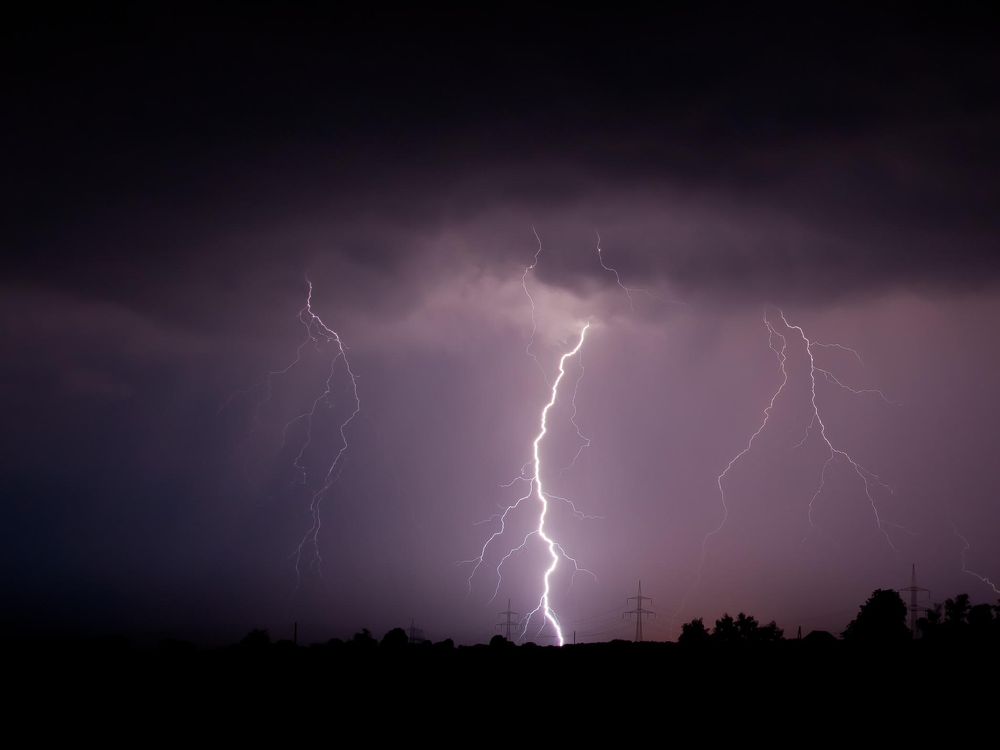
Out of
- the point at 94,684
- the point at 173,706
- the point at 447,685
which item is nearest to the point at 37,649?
the point at 94,684

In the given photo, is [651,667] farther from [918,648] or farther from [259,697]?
[259,697]

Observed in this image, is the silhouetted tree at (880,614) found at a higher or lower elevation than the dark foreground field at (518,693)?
higher

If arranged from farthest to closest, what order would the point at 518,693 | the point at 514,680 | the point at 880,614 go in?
1. the point at 880,614
2. the point at 514,680
3. the point at 518,693

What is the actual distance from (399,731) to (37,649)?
13.9 m

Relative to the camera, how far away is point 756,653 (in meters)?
24.0

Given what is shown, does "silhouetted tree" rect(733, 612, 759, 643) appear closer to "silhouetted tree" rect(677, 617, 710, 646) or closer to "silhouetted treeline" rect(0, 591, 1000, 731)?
"silhouetted tree" rect(677, 617, 710, 646)

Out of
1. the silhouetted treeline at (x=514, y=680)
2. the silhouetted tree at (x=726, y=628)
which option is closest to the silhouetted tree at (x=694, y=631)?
the silhouetted tree at (x=726, y=628)

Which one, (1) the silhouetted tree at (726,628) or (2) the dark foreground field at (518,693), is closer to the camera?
(2) the dark foreground field at (518,693)

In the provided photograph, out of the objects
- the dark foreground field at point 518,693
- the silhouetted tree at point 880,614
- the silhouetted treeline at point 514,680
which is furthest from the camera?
the silhouetted tree at point 880,614

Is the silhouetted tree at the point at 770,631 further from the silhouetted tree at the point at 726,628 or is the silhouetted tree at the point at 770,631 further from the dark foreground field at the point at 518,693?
the dark foreground field at the point at 518,693

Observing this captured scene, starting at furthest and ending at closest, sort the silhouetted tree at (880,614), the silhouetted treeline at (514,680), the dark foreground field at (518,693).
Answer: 1. the silhouetted tree at (880,614)
2. the silhouetted treeline at (514,680)
3. the dark foreground field at (518,693)

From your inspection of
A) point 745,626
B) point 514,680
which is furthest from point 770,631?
point 514,680

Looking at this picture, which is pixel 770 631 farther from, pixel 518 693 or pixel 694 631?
pixel 518 693

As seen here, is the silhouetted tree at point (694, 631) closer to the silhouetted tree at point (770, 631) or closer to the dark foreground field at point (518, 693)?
the silhouetted tree at point (770, 631)
